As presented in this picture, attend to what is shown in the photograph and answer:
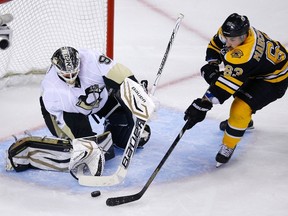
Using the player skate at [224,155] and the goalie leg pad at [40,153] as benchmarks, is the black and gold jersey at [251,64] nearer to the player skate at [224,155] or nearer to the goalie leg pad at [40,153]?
the player skate at [224,155]

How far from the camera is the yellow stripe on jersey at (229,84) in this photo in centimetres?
377

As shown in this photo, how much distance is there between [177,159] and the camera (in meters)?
4.13

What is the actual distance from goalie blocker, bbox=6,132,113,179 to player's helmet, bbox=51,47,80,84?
303 mm

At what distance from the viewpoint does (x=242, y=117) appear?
155 inches

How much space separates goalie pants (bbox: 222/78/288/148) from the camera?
12.9 feet

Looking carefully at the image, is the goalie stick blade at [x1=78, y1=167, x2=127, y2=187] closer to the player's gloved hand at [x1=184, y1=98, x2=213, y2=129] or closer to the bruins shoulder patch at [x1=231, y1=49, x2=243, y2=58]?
the player's gloved hand at [x1=184, y1=98, x2=213, y2=129]

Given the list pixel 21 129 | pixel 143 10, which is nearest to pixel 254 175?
pixel 21 129

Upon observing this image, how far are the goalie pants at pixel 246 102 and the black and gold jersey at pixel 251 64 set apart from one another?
0.04 metres

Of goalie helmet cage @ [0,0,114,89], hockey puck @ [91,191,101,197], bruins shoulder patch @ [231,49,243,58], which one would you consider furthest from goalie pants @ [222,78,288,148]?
goalie helmet cage @ [0,0,114,89]

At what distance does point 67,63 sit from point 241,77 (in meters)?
0.80

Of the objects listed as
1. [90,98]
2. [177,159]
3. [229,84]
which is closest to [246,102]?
[229,84]

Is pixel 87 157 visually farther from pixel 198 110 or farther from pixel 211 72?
pixel 211 72

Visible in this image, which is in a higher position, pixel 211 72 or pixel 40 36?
pixel 211 72

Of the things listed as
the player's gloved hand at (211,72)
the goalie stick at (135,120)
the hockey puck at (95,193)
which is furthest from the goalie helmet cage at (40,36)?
the hockey puck at (95,193)
